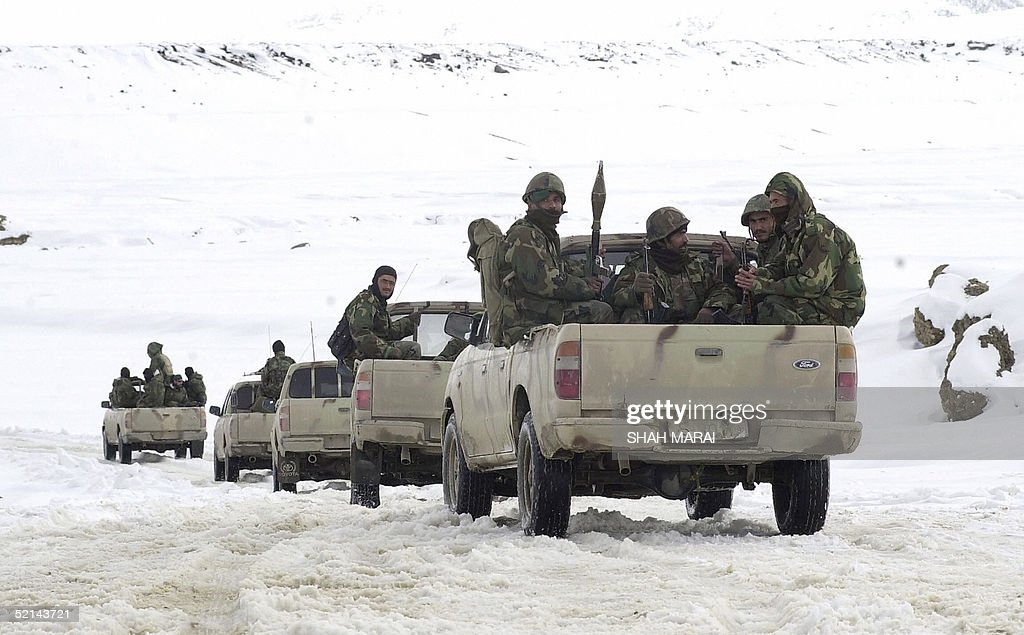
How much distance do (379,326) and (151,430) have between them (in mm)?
11287

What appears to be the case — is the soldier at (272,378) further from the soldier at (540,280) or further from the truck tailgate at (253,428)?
the soldier at (540,280)

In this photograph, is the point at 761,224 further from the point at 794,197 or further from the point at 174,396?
the point at 174,396

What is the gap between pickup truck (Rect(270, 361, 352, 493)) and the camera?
50.2 ft

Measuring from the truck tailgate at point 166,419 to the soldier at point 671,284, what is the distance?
50.6ft

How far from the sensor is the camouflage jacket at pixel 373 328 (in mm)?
13328

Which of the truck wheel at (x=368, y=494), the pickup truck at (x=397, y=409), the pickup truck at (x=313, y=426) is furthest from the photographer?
the pickup truck at (x=313, y=426)

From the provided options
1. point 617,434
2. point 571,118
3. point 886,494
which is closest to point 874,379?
point 886,494

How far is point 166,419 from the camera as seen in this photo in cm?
2416

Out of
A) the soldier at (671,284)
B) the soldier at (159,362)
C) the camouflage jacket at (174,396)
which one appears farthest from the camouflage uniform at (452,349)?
the camouflage jacket at (174,396)

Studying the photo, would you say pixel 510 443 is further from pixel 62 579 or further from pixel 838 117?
pixel 838 117

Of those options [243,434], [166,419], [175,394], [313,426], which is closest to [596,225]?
[313,426]

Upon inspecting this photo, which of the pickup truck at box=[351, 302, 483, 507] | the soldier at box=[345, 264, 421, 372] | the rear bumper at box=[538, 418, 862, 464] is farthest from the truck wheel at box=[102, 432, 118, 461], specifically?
the rear bumper at box=[538, 418, 862, 464]

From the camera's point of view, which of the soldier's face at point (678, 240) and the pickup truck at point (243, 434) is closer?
the soldier's face at point (678, 240)

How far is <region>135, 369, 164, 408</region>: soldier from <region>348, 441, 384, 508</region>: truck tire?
1261 centimetres
